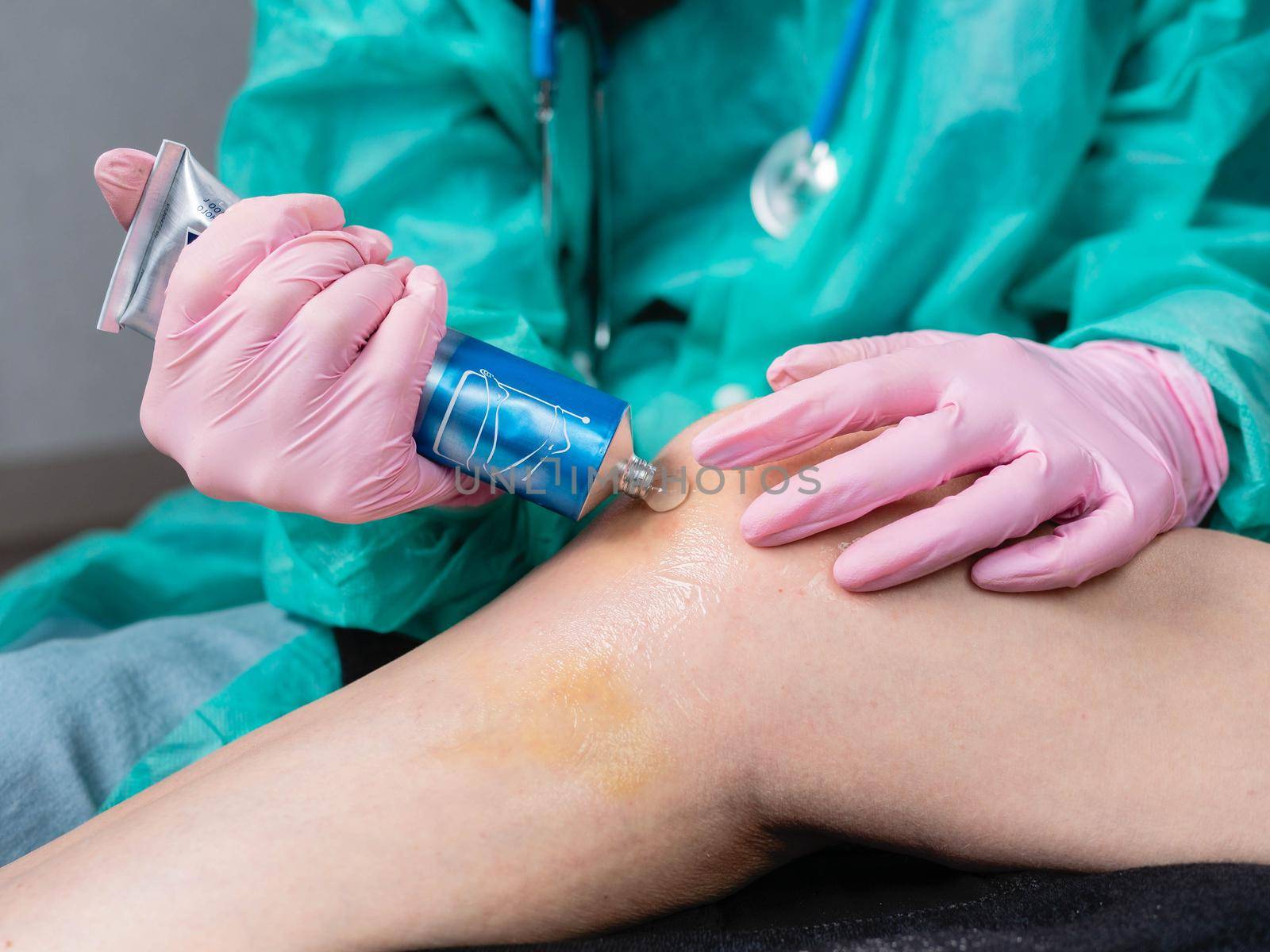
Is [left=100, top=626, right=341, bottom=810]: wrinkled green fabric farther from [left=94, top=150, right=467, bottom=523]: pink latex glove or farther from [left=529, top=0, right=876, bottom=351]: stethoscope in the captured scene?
[left=529, top=0, right=876, bottom=351]: stethoscope

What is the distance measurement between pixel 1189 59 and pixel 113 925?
117cm

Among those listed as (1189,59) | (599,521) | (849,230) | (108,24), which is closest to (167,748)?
(599,521)

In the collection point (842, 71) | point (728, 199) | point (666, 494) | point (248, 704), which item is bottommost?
point (248, 704)

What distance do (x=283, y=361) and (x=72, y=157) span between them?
4.89ft

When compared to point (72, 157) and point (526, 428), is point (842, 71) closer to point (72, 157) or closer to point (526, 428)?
point (526, 428)

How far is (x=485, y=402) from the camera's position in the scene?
61 centimetres

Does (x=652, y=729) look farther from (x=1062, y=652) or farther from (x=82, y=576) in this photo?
(x=82, y=576)

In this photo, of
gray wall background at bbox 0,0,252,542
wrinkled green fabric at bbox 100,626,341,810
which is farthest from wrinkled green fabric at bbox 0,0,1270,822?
gray wall background at bbox 0,0,252,542

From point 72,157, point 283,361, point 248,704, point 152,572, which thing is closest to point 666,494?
point 283,361

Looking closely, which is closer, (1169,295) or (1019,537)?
(1019,537)

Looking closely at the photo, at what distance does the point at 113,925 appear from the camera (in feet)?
1.68

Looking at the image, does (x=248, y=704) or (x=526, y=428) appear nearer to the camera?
(x=526, y=428)

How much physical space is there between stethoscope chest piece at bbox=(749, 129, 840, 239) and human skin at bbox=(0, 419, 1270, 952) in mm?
426

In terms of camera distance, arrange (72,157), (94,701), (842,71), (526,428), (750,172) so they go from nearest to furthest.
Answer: (526,428) → (94,701) → (842,71) → (750,172) → (72,157)
